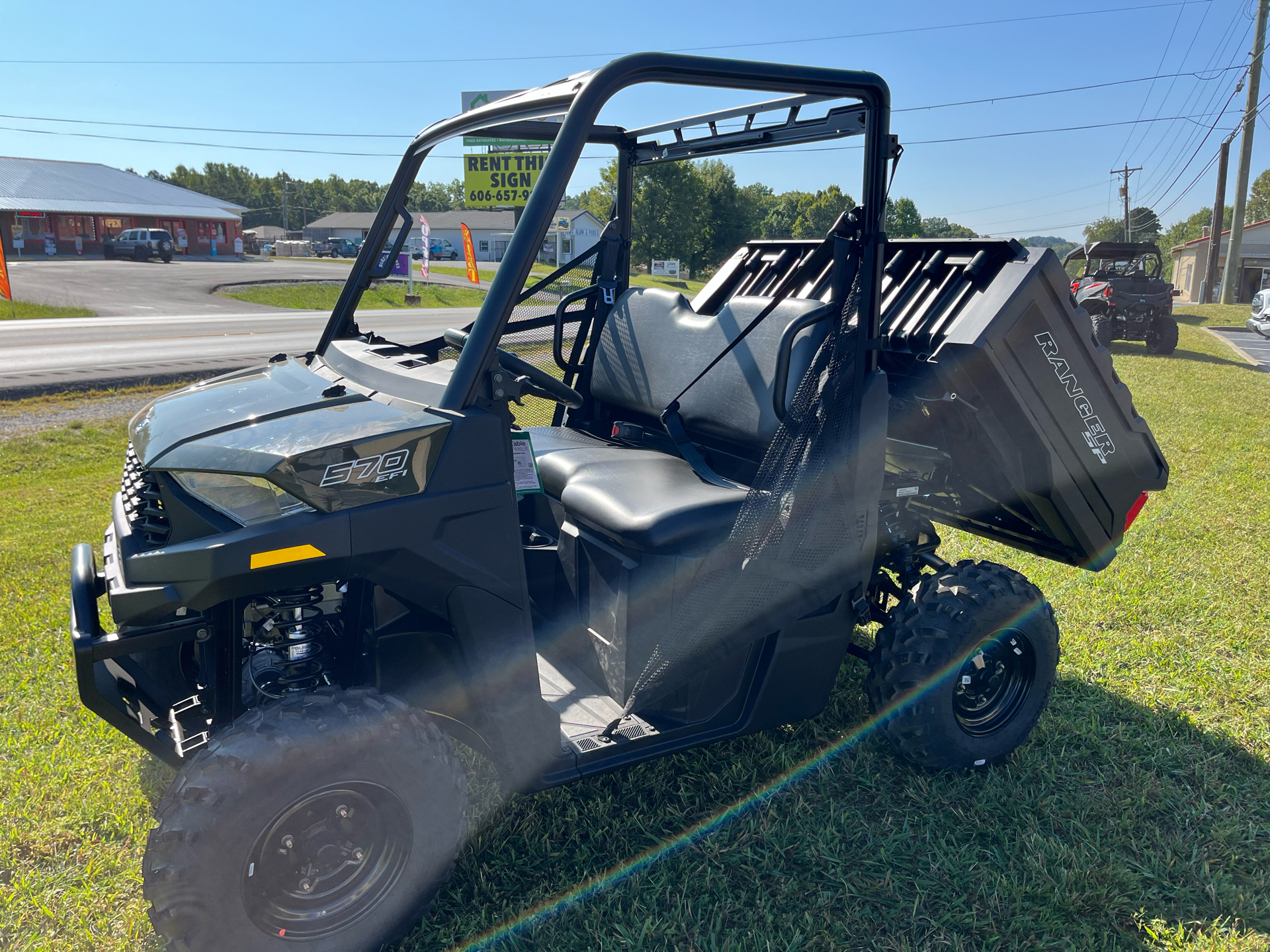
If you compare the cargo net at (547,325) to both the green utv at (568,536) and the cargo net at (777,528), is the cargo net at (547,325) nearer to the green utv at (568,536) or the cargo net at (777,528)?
the green utv at (568,536)

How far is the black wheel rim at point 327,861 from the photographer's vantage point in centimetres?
209

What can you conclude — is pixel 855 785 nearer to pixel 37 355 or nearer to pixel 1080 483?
pixel 1080 483

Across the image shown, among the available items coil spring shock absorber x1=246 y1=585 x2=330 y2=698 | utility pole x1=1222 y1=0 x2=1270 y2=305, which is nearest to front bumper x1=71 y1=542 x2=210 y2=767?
coil spring shock absorber x1=246 y1=585 x2=330 y2=698

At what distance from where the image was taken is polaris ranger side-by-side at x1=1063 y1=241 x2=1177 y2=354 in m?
16.1

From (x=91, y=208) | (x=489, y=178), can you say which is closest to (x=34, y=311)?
(x=489, y=178)

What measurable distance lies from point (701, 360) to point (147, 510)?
6.60 ft

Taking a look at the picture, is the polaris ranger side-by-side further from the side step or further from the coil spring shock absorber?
the coil spring shock absorber

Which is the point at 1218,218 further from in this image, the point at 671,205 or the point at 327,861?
the point at 327,861

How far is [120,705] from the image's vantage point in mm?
2225

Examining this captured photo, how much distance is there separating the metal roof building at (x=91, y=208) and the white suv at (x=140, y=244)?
841 cm

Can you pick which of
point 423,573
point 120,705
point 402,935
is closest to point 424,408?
point 423,573

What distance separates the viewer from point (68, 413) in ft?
30.4

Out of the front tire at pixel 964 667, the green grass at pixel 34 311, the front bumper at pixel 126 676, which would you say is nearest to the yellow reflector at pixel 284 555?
the front bumper at pixel 126 676

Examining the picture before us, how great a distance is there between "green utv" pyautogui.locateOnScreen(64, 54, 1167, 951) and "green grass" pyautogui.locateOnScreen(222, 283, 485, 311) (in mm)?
24095
